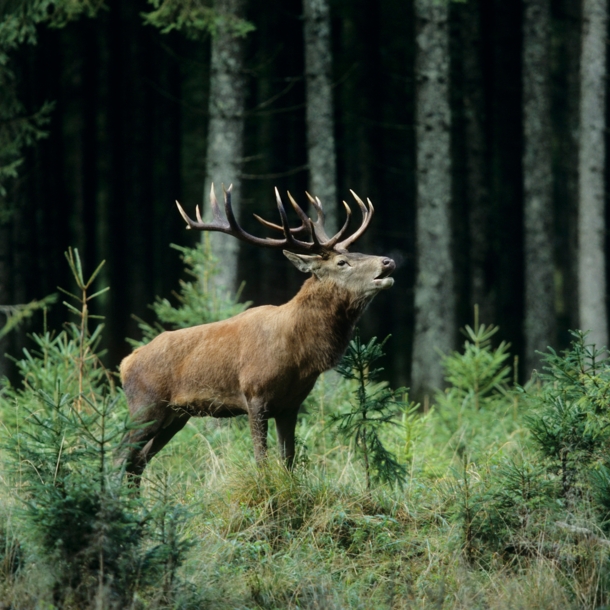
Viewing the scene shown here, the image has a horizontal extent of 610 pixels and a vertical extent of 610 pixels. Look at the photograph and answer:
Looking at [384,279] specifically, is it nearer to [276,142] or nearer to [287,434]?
[287,434]

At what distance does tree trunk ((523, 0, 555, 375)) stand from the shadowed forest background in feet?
0.21

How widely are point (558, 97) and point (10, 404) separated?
22.9m

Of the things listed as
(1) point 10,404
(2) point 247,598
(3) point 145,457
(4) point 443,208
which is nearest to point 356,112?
(4) point 443,208

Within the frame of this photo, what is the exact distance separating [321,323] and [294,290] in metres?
15.2

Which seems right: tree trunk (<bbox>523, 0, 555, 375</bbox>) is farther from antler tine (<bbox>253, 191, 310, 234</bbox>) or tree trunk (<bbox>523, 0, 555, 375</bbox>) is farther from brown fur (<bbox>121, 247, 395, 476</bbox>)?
brown fur (<bbox>121, 247, 395, 476</bbox>)

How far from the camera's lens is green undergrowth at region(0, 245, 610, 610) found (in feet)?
15.7

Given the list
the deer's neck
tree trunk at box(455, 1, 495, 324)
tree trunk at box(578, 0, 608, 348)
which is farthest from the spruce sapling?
tree trunk at box(455, 1, 495, 324)

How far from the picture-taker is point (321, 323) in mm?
6773

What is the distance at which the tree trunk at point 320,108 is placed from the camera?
42.7 feet

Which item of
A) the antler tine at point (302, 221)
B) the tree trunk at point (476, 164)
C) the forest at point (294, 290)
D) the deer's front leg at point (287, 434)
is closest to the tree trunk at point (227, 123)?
the forest at point (294, 290)

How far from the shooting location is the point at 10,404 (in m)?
8.78

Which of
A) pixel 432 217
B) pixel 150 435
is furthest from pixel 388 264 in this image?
pixel 432 217

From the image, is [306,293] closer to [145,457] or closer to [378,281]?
[378,281]

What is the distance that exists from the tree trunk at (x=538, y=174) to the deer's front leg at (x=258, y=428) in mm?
9949
